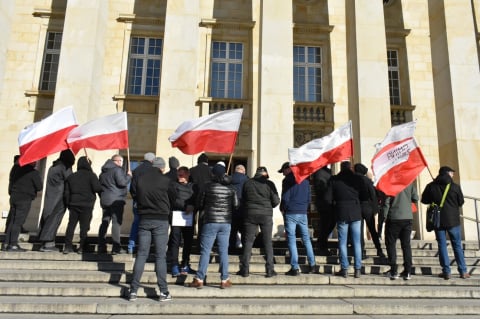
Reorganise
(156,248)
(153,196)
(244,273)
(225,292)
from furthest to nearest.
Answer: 1. (244,273)
2. (225,292)
3. (153,196)
4. (156,248)

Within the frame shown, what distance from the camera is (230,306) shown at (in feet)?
Answer: 16.6

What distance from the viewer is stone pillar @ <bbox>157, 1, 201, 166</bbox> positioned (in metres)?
11.5

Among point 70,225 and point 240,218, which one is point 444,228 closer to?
point 240,218

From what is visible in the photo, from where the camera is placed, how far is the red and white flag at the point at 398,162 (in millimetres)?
6832

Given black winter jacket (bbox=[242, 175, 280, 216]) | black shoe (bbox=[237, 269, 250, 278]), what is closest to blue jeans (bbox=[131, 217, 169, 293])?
black shoe (bbox=[237, 269, 250, 278])

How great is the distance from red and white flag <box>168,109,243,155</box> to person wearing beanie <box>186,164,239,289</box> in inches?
64.5

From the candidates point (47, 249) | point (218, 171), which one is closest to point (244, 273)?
point (218, 171)

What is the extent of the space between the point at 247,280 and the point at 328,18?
13.0 metres

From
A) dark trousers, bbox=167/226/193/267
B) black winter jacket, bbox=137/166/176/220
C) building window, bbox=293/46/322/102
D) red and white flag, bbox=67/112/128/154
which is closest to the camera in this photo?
black winter jacket, bbox=137/166/176/220

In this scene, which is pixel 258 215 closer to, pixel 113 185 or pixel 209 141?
pixel 209 141

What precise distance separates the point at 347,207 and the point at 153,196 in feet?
11.4

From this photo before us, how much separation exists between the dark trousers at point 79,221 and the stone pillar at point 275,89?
18.2 ft

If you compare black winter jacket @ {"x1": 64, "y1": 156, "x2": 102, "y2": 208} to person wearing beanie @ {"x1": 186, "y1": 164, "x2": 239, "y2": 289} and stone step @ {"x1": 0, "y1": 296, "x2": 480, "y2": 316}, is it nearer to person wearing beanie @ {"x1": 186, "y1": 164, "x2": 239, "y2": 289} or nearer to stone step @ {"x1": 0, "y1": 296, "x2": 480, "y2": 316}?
stone step @ {"x1": 0, "y1": 296, "x2": 480, "y2": 316}

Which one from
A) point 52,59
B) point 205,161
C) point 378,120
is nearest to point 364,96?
point 378,120
